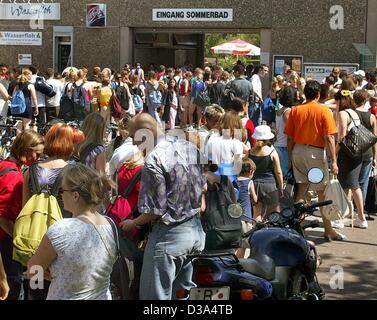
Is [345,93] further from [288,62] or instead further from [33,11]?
[33,11]

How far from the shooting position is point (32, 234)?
15.4ft

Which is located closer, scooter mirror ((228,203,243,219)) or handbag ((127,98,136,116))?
scooter mirror ((228,203,243,219))

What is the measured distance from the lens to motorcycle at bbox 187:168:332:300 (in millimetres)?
4469

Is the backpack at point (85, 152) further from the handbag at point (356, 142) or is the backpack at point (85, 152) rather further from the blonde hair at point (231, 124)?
the handbag at point (356, 142)

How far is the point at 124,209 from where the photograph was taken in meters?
5.47

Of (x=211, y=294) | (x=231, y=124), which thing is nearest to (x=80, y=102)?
(x=231, y=124)

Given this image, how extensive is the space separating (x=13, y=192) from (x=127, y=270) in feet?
3.31

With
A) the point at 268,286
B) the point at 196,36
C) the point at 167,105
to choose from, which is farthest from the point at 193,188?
the point at 196,36

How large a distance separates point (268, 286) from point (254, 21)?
20060 millimetres

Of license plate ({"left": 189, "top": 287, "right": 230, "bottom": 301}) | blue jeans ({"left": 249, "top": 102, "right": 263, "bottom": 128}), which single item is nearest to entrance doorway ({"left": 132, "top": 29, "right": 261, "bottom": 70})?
blue jeans ({"left": 249, "top": 102, "right": 263, "bottom": 128})

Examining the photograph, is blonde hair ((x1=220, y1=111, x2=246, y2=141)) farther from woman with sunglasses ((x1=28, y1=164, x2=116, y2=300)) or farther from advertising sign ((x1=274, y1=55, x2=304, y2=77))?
advertising sign ((x1=274, y1=55, x2=304, y2=77))

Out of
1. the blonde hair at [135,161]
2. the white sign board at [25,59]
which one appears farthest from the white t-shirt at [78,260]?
the white sign board at [25,59]

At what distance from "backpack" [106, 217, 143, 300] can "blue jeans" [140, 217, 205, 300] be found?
49mm
